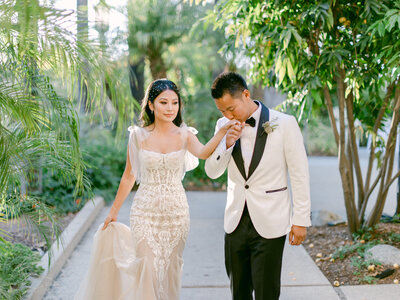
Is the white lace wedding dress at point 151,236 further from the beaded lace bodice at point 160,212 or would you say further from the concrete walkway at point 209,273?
the concrete walkway at point 209,273

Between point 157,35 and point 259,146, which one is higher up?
point 157,35

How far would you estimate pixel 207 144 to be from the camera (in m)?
3.37

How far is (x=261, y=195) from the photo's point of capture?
3.22 meters

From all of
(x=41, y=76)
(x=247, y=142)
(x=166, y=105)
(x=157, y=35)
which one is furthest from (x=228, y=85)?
(x=157, y=35)

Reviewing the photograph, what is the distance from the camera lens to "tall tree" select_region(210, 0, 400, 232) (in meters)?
4.38

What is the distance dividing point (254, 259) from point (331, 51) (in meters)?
2.36

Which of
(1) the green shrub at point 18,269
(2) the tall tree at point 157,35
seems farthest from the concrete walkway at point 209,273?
(2) the tall tree at point 157,35

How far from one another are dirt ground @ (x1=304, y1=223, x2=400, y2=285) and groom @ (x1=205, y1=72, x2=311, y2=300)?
1.82 m

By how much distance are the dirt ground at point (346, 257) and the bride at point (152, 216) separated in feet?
6.64

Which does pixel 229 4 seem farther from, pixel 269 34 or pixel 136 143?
pixel 136 143

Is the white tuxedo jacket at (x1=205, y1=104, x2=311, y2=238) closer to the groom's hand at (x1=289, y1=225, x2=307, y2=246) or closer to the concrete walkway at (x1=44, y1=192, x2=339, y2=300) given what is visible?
the groom's hand at (x1=289, y1=225, x2=307, y2=246)

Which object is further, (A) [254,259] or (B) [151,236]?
(B) [151,236]

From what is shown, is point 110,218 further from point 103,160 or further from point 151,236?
point 103,160

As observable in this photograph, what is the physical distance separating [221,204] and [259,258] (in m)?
5.77
